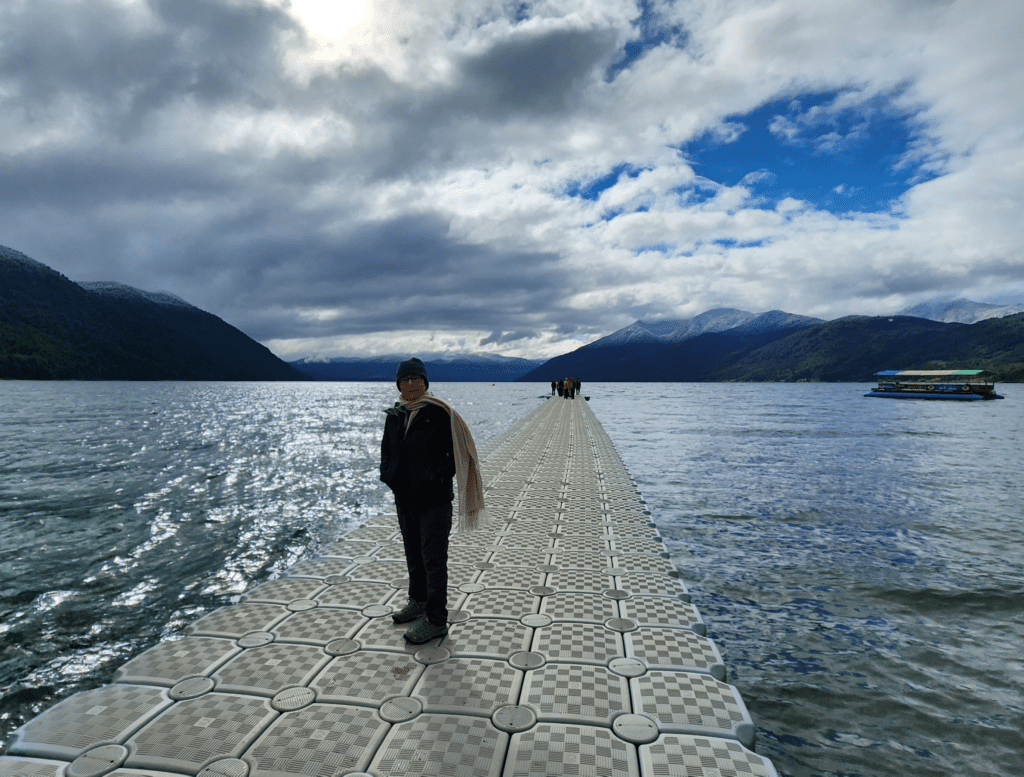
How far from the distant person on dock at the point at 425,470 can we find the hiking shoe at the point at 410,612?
0.20 metres

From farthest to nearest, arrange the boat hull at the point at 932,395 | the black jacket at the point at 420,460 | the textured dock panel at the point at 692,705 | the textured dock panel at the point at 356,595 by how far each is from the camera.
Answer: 1. the boat hull at the point at 932,395
2. the textured dock panel at the point at 356,595
3. the black jacket at the point at 420,460
4. the textured dock panel at the point at 692,705

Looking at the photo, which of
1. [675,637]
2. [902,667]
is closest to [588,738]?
[675,637]

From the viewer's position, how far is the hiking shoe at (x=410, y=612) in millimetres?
4969

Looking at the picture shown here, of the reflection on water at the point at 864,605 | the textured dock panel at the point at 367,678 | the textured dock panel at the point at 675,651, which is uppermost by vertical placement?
the textured dock panel at the point at 367,678

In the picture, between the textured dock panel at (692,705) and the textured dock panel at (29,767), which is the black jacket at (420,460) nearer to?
the textured dock panel at (692,705)

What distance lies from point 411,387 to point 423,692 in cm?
243

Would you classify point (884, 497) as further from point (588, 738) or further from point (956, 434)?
point (956, 434)

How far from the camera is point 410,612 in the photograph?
197 inches

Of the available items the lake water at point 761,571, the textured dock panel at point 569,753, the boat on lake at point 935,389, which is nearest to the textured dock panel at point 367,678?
the textured dock panel at point 569,753

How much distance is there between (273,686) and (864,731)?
16.1ft

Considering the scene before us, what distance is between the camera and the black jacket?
4539 mm

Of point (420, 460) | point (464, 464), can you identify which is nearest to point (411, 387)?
point (420, 460)

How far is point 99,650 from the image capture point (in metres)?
5.67

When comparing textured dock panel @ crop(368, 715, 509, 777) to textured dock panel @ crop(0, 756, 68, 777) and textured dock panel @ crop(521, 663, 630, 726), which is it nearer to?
textured dock panel @ crop(521, 663, 630, 726)
